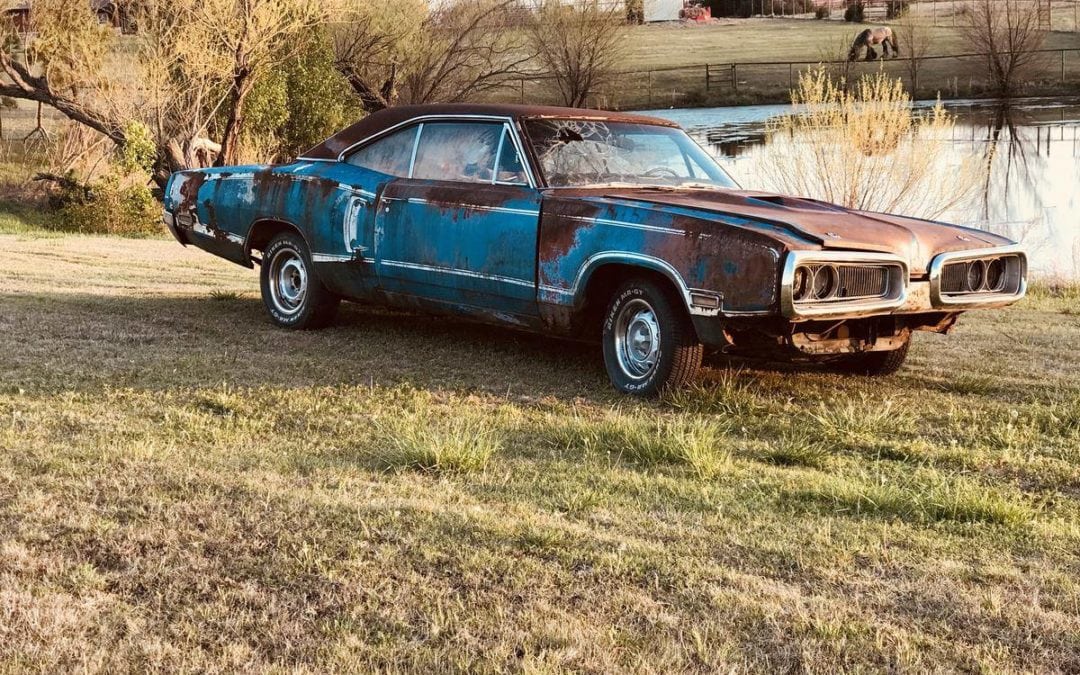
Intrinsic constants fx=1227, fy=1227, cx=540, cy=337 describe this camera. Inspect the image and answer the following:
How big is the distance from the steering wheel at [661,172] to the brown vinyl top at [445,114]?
1.42 feet

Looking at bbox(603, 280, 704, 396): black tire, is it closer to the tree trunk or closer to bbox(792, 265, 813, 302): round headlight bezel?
bbox(792, 265, 813, 302): round headlight bezel

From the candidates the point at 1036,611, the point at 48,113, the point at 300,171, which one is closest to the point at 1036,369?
the point at 1036,611

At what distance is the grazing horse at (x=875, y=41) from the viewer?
68.9m

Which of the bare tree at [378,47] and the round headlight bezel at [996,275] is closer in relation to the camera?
the round headlight bezel at [996,275]

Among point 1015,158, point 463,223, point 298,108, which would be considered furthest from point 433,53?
point 463,223

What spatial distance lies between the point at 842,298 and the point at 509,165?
2212 millimetres

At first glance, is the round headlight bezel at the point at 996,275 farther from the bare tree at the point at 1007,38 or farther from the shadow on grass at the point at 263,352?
the bare tree at the point at 1007,38

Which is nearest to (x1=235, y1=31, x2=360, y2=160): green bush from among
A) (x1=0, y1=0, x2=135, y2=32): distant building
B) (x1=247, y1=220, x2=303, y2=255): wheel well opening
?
(x1=0, y1=0, x2=135, y2=32): distant building

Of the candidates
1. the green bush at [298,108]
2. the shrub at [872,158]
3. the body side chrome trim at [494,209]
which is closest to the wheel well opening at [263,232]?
the body side chrome trim at [494,209]

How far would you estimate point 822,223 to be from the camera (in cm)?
618

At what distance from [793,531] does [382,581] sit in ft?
4.86

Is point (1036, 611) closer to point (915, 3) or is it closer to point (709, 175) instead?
point (709, 175)

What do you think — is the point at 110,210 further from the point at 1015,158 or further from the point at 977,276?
the point at 1015,158

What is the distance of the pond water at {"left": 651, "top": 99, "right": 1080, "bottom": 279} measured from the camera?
834 inches
